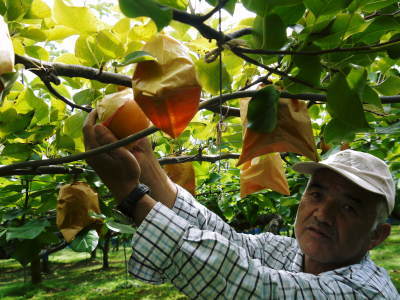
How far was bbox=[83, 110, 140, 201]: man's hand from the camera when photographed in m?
0.74

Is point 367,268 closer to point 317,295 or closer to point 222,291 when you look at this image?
point 317,295

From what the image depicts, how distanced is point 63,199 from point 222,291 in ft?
1.78

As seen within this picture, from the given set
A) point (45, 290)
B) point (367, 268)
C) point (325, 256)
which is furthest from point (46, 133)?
point (45, 290)

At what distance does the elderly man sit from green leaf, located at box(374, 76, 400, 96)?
0.34 m

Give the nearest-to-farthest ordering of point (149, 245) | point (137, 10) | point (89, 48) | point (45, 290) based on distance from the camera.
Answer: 1. point (137, 10)
2. point (89, 48)
3. point (149, 245)
4. point (45, 290)

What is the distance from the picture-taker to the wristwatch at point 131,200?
0.87 metres

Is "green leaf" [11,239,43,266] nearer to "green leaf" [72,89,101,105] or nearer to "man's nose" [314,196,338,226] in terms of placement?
"green leaf" [72,89,101,105]

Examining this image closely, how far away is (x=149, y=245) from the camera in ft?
2.87

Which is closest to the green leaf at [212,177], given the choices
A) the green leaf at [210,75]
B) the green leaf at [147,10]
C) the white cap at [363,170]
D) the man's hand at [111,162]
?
the white cap at [363,170]

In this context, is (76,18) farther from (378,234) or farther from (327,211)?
(378,234)

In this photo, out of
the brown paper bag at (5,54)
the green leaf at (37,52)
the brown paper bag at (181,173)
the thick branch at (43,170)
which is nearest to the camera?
the brown paper bag at (5,54)

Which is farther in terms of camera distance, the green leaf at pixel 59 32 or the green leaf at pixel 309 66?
the green leaf at pixel 59 32

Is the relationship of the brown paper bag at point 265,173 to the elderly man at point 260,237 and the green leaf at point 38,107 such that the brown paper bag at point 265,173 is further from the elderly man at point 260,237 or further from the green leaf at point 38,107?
the green leaf at point 38,107

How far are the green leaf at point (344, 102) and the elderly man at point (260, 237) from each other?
413 mm
